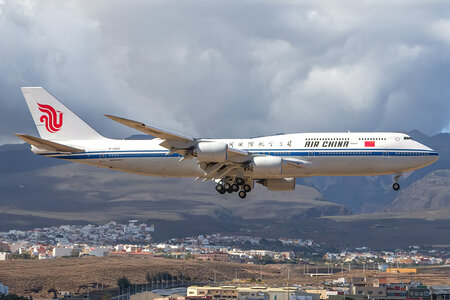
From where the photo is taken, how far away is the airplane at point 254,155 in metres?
64.4

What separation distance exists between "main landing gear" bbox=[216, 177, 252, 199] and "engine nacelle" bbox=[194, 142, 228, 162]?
171 inches

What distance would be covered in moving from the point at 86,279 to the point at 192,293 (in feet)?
78.6

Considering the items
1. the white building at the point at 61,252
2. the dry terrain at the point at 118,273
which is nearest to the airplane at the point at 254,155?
the dry terrain at the point at 118,273

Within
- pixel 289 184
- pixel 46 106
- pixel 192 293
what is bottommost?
pixel 192 293

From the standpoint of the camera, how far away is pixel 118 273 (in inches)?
4892

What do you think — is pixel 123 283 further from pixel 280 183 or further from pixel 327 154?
pixel 327 154

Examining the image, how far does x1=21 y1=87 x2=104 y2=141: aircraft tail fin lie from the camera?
237 feet

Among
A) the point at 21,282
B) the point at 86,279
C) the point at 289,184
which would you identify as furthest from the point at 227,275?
the point at 289,184

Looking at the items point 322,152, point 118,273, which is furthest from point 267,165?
point 118,273

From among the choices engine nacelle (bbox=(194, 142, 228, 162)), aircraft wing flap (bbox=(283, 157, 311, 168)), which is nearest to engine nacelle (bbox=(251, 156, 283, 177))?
aircraft wing flap (bbox=(283, 157, 311, 168))

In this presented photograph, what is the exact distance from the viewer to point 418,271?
154 m

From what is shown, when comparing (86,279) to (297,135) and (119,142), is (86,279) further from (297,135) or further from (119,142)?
(297,135)

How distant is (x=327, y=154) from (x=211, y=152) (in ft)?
29.0

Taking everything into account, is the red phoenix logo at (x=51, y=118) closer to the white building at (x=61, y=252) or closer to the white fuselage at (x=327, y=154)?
the white fuselage at (x=327, y=154)
